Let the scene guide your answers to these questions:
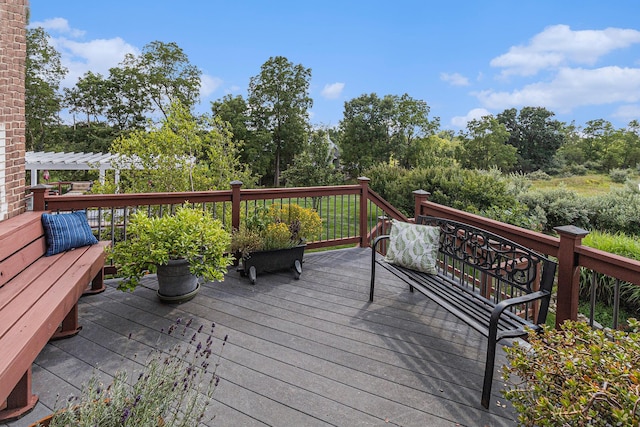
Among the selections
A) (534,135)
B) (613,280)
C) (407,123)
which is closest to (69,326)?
(613,280)

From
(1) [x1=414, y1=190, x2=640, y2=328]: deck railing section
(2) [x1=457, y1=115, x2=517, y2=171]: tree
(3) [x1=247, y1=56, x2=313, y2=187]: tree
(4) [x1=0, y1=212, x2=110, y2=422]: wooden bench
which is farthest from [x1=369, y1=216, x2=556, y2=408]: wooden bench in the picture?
(2) [x1=457, y1=115, x2=517, y2=171]: tree

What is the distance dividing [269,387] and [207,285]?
6.14 feet

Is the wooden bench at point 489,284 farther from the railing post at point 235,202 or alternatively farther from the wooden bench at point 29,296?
the wooden bench at point 29,296

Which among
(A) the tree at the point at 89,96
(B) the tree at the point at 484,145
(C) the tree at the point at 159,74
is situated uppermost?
(C) the tree at the point at 159,74

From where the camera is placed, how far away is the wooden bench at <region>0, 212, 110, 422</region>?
1714mm

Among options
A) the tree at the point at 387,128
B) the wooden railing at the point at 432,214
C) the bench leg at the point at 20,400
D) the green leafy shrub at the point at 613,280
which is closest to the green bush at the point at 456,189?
the green leafy shrub at the point at 613,280

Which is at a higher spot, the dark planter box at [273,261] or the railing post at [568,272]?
the railing post at [568,272]

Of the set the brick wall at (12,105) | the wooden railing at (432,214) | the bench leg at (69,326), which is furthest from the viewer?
the brick wall at (12,105)

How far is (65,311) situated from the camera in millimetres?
2287

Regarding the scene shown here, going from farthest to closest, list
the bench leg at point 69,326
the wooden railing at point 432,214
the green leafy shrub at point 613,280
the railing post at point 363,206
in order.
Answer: the green leafy shrub at point 613,280 < the railing post at point 363,206 < the bench leg at point 69,326 < the wooden railing at point 432,214

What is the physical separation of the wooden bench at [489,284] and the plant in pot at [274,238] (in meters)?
1.13

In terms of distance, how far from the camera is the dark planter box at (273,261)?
3967mm

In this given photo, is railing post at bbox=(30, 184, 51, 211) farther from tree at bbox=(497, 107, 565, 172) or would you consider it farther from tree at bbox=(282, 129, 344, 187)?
tree at bbox=(497, 107, 565, 172)

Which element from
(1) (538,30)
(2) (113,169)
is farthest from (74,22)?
(1) (538,30)
